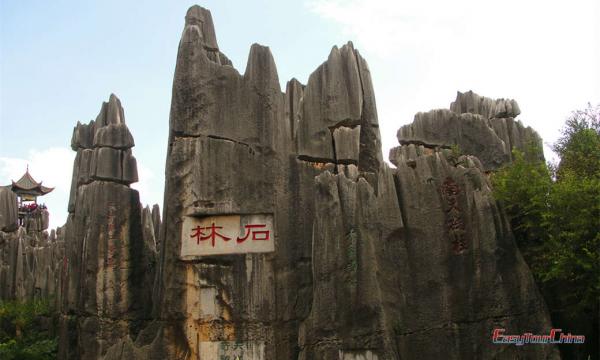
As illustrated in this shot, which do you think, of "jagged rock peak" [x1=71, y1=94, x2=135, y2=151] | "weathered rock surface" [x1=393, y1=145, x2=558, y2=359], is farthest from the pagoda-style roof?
"weathered rock surface" [x1=393, y1=145, x2=558, y2=359]

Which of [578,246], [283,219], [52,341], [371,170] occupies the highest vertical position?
[371,170]

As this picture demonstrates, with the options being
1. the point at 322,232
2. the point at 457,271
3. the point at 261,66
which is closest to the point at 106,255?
the point at 261,66

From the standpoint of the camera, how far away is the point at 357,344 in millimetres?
9672

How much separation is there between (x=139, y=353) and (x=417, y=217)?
6.29 m

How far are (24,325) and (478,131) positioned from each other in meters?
17.5

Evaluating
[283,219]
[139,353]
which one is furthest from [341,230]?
[139,353]

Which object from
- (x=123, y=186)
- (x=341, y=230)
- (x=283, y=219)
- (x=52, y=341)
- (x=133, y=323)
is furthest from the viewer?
(x=52, y=341)

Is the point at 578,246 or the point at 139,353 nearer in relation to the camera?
the point at 578,246

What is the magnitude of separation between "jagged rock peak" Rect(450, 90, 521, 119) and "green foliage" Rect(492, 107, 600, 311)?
6095 millimetres

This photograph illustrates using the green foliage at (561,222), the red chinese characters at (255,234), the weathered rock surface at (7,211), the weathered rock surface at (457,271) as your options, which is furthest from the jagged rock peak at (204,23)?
the weathered rock surface at (7,211)

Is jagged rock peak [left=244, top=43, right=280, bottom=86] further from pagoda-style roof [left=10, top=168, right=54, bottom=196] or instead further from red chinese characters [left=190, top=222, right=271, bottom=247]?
pagoda-style roof [left=10, top=168, right=54, bottom=196]

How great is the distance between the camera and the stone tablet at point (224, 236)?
1262 cm

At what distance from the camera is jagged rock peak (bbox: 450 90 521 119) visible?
1777cm

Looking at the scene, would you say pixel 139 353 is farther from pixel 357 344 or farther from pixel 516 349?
pixel 516 349
